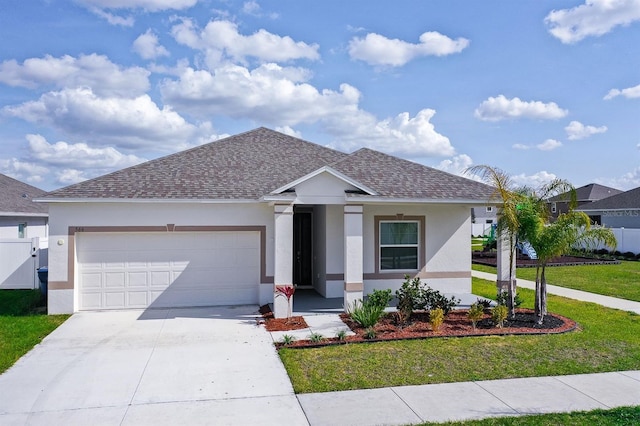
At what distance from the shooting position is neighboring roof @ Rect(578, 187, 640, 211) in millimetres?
33944

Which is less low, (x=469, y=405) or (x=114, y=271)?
(x=114, y=271)

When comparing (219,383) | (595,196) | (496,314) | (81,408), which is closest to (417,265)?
(496,314)

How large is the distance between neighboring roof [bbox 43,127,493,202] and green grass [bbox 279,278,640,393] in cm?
468

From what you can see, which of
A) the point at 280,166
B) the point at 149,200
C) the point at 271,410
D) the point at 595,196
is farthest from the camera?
the point at 595,196

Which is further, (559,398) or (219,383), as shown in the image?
(219,383)

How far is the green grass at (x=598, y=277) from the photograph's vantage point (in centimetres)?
1733

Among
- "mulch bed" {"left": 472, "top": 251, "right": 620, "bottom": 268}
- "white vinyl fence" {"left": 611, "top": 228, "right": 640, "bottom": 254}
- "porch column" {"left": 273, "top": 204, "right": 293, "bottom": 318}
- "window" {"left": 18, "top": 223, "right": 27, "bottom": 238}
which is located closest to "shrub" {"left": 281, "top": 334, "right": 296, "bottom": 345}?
"porch column" {"left": 273, "top": 204, "right": 293, "bottom": 318}

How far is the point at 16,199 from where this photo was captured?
23.5 metres

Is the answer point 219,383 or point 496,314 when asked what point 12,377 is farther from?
point 496,314

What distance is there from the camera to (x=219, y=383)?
761 cm

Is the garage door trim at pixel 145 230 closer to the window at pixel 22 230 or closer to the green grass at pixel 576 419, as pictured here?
the green grass at pixel 576 419

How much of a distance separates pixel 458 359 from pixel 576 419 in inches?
105

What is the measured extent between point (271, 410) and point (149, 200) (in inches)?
325

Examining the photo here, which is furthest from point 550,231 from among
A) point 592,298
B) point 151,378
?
point 151,378
